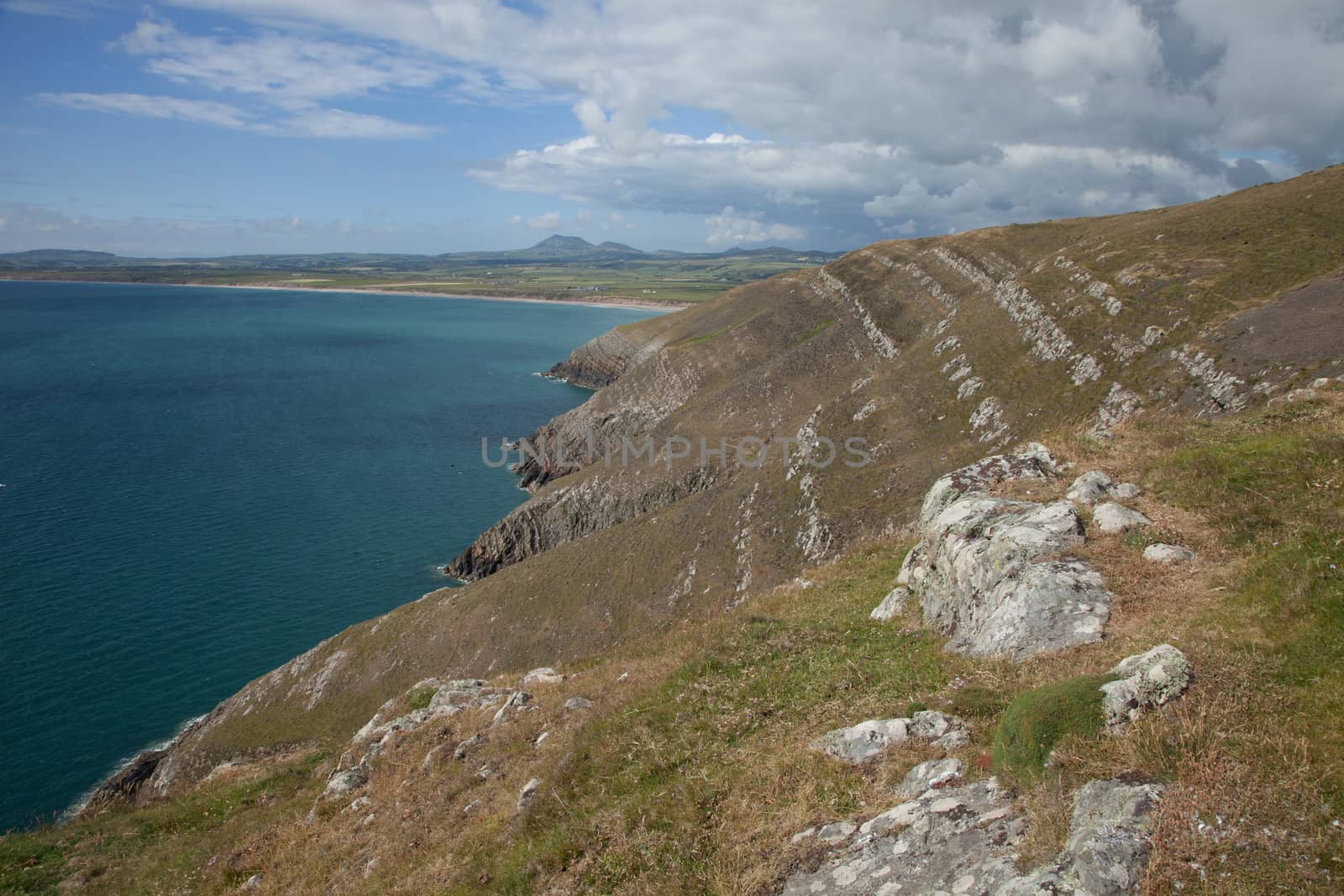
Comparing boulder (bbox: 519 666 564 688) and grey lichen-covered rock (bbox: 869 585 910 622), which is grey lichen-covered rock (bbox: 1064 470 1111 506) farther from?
boulder (bbox: 519 666 564 688)

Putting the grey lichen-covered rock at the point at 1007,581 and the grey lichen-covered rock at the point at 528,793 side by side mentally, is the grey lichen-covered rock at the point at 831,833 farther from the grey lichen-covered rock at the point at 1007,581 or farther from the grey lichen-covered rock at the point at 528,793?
the grey lichen-covered rock at the point at 528,793

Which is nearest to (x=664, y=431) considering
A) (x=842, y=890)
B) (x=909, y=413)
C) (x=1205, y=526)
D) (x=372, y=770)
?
(x=909, y=413)

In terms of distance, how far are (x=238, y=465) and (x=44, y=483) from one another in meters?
20.9

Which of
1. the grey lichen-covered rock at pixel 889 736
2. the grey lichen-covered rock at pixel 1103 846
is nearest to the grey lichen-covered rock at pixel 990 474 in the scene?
the grey lichen-covered rock at pixel 889 736

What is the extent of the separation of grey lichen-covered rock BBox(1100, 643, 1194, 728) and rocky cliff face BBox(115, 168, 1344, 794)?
31.2m

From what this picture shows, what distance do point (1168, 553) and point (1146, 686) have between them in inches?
268

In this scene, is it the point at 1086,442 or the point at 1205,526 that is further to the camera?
the point at 1086,442

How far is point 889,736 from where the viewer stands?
12.6 m

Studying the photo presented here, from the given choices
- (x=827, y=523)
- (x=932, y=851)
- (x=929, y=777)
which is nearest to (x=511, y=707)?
(x=929, y=777)

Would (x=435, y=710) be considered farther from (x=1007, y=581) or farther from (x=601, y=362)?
(x=601, y=362)

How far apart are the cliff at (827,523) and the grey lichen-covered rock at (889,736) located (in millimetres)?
547

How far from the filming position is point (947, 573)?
18578 mm

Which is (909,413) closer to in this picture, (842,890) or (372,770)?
(372,770)

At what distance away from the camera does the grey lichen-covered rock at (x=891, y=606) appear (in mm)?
20000
